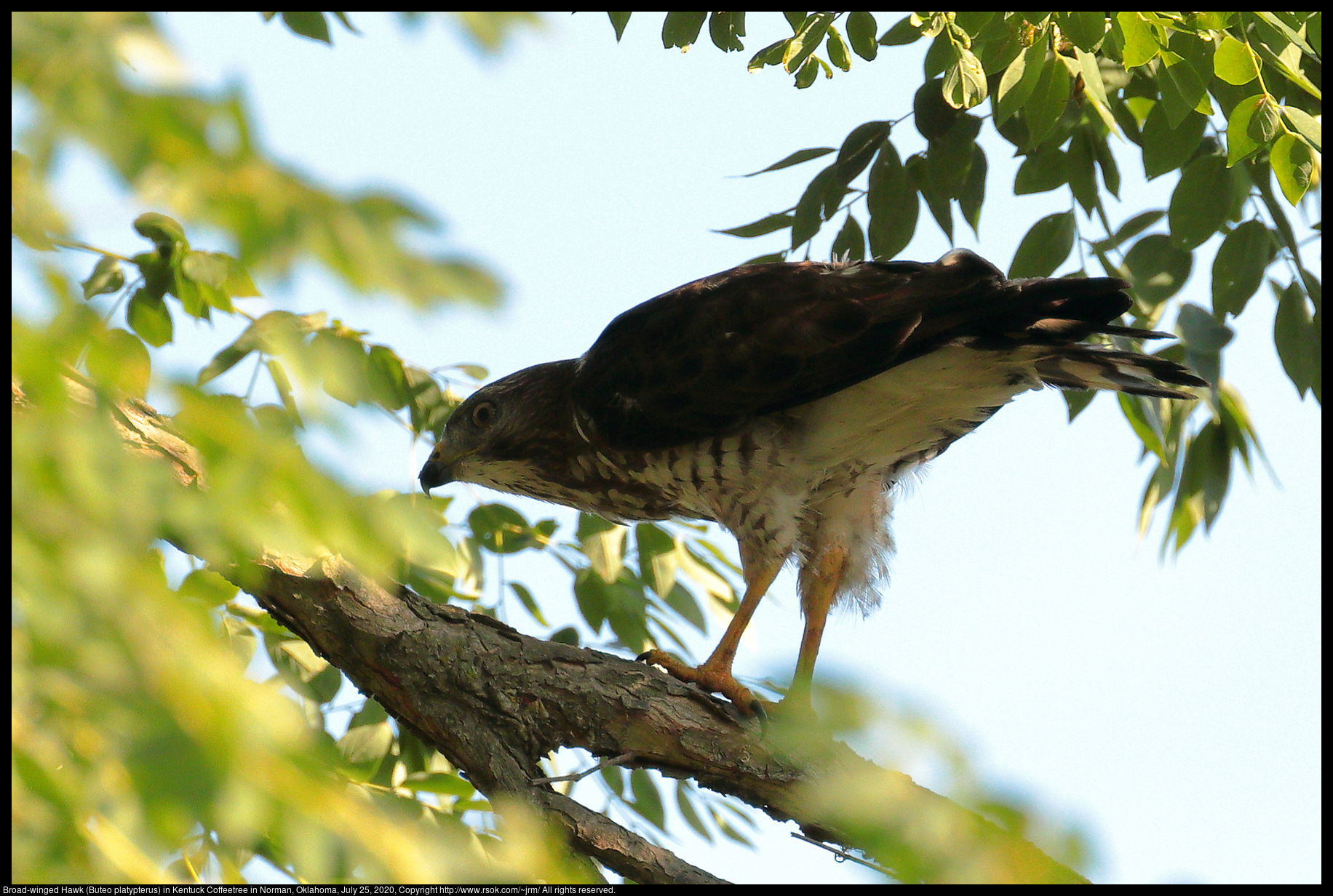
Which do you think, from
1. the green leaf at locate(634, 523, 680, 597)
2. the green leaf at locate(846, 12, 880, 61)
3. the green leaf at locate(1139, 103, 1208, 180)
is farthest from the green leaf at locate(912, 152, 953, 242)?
the green leaf at locate(634, 523, 680, 597)

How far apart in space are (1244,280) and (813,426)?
1592 millimetres

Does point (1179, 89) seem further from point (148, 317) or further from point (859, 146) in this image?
point (148, 317)

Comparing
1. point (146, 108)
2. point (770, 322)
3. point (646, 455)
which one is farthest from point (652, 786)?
point (146, 108)

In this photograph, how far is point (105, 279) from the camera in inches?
133

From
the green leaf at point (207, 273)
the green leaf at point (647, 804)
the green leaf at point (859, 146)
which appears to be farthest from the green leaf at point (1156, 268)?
the green leaf at point (207, 273)

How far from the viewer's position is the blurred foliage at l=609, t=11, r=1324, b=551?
290cm

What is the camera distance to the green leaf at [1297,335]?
367cm

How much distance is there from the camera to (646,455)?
171 inches

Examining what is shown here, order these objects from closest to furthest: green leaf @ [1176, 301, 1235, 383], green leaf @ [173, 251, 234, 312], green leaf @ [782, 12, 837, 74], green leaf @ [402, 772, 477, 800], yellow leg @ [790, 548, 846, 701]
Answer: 1. green leaf @ [782, 12, 837, 74]
2. green leaf @ [173, 251, 234, 312]
3. green leaf @ [402, 772, 477, 800]
4. green leaf @ [1176, 301, 1235, 383]
5. yellow leg @ [790, 548, 846, 701]

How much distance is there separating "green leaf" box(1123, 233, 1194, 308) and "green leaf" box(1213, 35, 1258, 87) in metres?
1.04

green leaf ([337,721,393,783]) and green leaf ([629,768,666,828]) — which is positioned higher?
green leaf ([629,768,666,828])

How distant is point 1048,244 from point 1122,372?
0.60m

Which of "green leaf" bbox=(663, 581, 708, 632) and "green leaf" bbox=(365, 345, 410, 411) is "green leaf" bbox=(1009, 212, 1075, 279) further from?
"green leaf" bbox=(365, 345, 410, 411)
